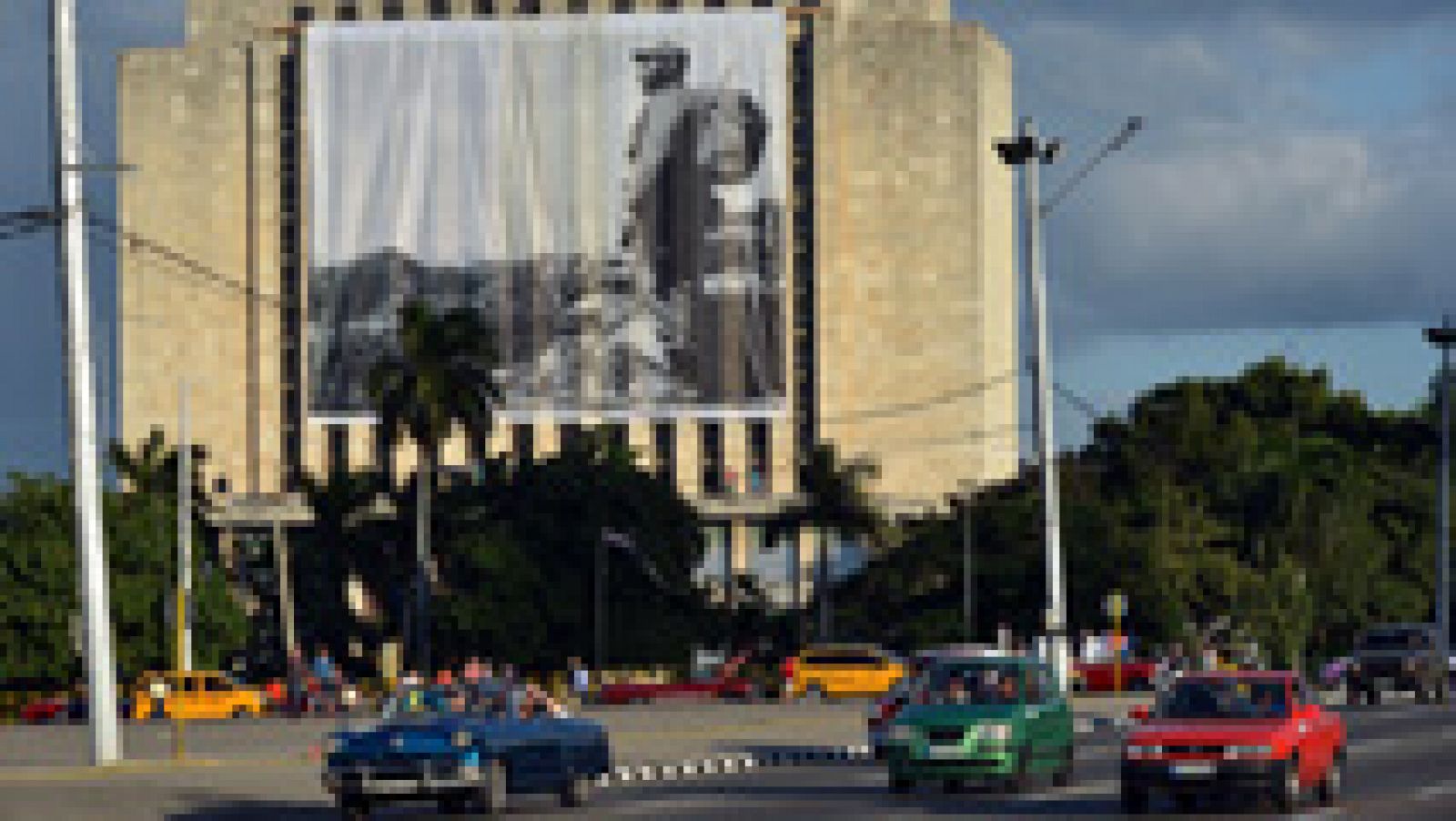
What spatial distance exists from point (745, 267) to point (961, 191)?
11088mm

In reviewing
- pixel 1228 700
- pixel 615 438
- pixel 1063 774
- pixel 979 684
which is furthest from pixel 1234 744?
pixel 615 438

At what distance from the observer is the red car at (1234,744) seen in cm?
3403

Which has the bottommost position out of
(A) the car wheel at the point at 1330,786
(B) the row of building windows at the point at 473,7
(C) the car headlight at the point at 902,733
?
(A) the car wheel at the point at 1330,786

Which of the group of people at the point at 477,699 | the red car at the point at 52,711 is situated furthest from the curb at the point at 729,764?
the red car at the point at 52,711

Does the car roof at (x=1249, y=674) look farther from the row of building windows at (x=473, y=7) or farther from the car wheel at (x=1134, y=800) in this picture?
the row of building windows at (x=473, y=7)

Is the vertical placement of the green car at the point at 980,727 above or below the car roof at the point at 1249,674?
below

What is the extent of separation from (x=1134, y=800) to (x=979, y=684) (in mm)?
4778

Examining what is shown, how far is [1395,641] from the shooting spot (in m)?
71.9

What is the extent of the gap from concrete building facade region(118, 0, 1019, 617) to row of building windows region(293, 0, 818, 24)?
0.12m

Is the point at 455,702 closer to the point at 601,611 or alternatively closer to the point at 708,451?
the point at 601,611

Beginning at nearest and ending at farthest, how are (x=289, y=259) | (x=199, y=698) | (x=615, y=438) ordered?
(x=199, y=698) → (x=615, y=438) → (x=289, y=259)

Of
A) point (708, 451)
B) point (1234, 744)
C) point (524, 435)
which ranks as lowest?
point (1234, 744)

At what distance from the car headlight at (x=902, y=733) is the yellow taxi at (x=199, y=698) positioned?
4260 cm

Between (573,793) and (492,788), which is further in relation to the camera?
(573,793)
